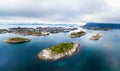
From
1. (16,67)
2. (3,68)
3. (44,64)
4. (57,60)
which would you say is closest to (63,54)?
(57,60)

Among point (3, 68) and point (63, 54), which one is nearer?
point (3, 68)

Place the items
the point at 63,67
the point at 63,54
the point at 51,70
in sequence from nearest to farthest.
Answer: the point at 51,70, the point at 63,67, the point at 63,54

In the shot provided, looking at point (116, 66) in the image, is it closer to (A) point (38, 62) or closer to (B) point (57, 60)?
(B) point (57, 60)

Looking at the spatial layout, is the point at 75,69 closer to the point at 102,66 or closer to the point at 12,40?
the point at 102,66

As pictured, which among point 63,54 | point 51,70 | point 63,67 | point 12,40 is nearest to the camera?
point 51,70

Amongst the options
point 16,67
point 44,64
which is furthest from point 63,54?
point 16,67

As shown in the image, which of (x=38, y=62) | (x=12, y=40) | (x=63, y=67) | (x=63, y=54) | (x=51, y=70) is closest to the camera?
(x=51, y=70)

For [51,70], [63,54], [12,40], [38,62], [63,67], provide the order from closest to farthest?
[51,70] < [63,67] < [38,62] < [63,54] < [12,40]

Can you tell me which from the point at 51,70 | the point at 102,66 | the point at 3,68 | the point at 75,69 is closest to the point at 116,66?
the point at 102,66

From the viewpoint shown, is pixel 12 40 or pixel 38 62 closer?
pixel 38 62
